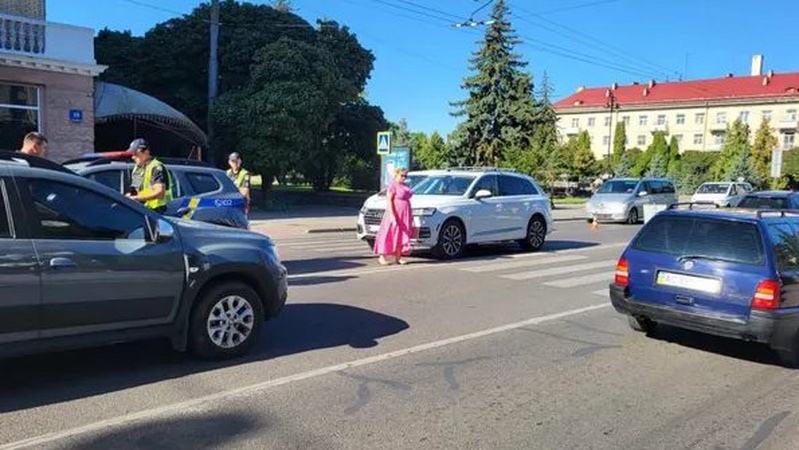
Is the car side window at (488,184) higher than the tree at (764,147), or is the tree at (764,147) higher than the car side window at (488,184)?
the tree at (764,147)

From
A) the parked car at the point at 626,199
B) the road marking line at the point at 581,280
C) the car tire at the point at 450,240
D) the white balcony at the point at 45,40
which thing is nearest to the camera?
the road marking line at the point at 581,280

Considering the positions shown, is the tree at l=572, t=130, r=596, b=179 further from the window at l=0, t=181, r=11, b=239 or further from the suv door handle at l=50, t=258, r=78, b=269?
the window at l=0, t=181, r=11, b=239

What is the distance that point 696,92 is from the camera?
101m

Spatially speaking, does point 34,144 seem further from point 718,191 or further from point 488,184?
point 718,191

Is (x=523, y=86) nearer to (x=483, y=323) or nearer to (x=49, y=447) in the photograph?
(x=483, y=323)

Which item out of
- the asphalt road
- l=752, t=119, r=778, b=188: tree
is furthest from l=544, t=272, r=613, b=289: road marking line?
l=752, t=119, r=778, b=188: tree

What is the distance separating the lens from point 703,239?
6453mm

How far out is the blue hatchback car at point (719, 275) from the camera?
5.88 m

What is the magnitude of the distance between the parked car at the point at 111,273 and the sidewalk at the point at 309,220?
1333 centimetres

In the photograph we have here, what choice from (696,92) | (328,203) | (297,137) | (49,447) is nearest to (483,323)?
(49,447)

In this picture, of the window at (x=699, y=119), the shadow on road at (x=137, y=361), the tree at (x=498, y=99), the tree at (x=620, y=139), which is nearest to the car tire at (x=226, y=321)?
the shadow on road at (x=137, y=361)

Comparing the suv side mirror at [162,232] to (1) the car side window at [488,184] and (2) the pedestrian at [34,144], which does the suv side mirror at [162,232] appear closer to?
(2) the pedestrian at [34,144]

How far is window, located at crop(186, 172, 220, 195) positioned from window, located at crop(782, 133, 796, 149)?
98322 mm

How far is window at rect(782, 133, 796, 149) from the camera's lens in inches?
3573
